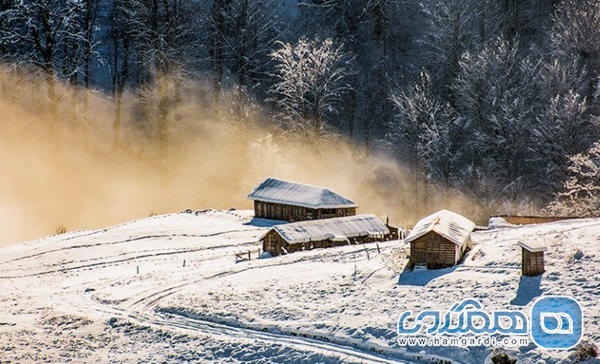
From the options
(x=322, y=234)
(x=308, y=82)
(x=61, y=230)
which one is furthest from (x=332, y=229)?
(x=308, y=82)

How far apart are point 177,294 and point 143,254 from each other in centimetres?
1206

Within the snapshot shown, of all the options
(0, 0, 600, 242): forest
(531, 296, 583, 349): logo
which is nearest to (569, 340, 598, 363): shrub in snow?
(531, 296, 583, 349): logo

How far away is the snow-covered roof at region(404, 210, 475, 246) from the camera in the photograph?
30.7 metres

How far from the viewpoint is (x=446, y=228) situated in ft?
104

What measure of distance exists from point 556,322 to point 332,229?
2268 cm

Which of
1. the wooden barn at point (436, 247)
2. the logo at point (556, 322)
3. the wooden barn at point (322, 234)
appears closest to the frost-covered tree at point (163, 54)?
the wooden barn at point (322, 234)

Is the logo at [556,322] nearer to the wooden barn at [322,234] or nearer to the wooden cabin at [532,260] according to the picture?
the wooden cabin at [532,260]

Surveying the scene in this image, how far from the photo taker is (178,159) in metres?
74.8

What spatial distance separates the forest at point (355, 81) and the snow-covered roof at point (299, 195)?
11.1 meters

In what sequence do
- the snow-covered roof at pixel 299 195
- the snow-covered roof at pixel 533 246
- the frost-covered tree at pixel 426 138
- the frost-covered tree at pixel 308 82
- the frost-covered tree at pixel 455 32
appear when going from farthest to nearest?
the frost-covered tree at pixel 455 32
the frost-covered tree at pixel 308 82
the frost-covered tree at pixel 426 138
the snow-covered roof at pixel 299 195
the snow-covered roof at pixel 533 246

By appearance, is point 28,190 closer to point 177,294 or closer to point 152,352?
point 177,294

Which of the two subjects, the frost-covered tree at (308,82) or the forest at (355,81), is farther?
the frost-covered tree at (308,82)

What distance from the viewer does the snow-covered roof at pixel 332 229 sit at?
4219 cm

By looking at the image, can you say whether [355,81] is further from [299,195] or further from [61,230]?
[61,230]
